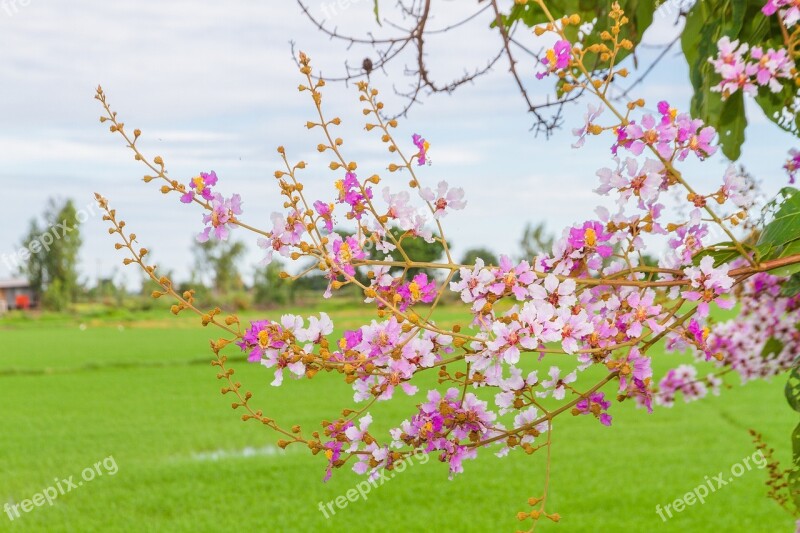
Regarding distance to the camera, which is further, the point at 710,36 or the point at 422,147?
the point at 710,36

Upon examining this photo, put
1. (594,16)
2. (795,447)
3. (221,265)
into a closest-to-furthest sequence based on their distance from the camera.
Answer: (795,447)
(594,16)
(221,265)

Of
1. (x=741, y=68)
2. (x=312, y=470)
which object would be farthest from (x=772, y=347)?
(x=312, y=470)

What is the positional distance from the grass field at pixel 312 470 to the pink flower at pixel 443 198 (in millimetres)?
4242

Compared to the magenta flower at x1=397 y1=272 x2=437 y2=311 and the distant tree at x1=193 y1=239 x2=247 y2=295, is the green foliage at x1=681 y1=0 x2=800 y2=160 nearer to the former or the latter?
the magenta flower at x1=397 y1=272 x2=437 y2=311

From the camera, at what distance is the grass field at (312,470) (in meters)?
5.86

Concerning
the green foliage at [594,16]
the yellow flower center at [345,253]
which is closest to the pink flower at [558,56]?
the yellow flower center at [345,253]

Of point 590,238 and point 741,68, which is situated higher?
point 741,68

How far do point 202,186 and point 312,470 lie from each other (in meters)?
6.14

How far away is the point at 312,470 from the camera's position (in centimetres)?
743

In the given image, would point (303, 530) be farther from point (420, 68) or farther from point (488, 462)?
point (420, 68)

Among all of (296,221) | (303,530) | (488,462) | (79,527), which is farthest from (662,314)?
(488,462)

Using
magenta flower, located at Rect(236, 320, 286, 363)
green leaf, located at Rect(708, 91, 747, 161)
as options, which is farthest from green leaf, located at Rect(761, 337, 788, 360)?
magenta flower, located at Rect(236, 320, 286, 363)

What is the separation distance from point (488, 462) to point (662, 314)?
20.3ft

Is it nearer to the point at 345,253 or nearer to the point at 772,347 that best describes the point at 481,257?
the point at 345,253
